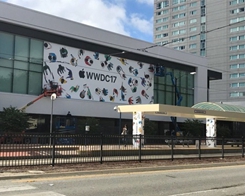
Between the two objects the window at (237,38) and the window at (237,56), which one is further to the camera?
the window at (237,56)

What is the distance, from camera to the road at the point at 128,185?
9367 mm

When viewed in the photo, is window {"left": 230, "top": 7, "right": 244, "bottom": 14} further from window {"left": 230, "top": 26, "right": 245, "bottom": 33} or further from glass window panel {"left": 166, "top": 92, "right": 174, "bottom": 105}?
glass window panel {"left": 166, "top": 92, "right": 174, "bottom": 105}

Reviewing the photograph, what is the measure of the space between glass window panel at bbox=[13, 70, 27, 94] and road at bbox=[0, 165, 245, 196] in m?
20.6

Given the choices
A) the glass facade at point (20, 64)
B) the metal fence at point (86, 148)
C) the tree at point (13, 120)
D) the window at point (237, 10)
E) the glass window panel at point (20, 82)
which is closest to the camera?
the metal fence at point (86, 148)

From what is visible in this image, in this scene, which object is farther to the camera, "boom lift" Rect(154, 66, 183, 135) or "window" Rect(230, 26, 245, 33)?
"window" Rect(230, 26, 245, 33)

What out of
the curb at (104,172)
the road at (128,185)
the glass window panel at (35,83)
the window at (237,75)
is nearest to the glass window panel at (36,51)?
the glass window panel at (35,83)

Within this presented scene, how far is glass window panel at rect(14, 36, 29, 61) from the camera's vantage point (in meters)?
31.2

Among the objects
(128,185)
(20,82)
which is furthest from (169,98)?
(128,185)

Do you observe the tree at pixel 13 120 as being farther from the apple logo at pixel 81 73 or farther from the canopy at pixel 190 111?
the apple logo at pixel 81 73

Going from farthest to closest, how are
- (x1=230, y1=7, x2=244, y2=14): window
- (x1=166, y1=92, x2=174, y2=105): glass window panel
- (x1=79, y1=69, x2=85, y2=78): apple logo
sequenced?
(x1=230, y1=7, x2=244, y2=14): window, (x1=166, y1=92, x2=174, y2=105): glass window panel, (x1=79, y1=69, x2=85, y2=78): apple logo

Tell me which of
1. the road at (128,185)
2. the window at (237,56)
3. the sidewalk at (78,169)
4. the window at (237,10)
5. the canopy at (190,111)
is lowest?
the road at (128,185)

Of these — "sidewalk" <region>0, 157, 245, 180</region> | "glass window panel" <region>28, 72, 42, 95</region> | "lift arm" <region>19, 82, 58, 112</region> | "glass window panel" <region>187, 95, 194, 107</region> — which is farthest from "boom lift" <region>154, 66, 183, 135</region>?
"sidewalk" <region>0, 157, 245, 180</region>

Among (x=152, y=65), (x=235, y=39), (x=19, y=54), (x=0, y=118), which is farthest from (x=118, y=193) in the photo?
(x=235, y=39)

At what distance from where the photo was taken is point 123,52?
120 ft
